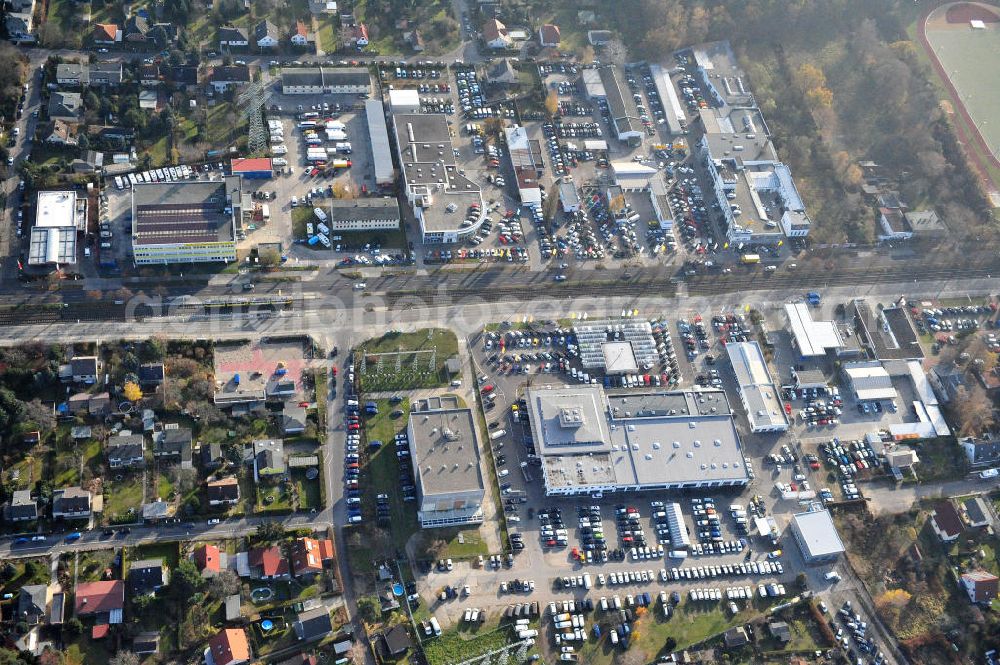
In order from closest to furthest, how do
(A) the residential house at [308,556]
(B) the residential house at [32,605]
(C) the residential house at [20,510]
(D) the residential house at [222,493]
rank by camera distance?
1. (B) the residential house at [32,605]
2. (C) the residential house at [20,510]
3. (A) the residential house at [308,556]
4. (D) the residential house at [222,493]

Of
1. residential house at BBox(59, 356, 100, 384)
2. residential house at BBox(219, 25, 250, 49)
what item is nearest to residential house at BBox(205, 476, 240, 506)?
residential house at BBox(59, 356, 100, 384)

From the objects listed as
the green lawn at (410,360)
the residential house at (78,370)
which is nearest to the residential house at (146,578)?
the residential house at (78,370)

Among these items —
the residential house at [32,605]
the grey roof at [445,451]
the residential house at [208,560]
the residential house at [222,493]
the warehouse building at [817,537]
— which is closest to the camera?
the residential house at [32,605]

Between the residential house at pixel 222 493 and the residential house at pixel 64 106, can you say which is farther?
the residential house at pixel 64 106

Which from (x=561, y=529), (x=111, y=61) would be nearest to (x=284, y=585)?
(x=561, y=529)

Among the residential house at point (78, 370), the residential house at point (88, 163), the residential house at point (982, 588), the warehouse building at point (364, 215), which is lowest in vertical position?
the residential house at point (982, 588)

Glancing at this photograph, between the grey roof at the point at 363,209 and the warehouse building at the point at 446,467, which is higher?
the grey roof at the point at 363,209

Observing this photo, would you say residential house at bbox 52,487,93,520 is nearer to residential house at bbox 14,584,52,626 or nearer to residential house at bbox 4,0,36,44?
residential house at bbox 14,584,52,626

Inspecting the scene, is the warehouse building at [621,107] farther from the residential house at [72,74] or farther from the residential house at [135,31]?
the residential house at [72,74]
